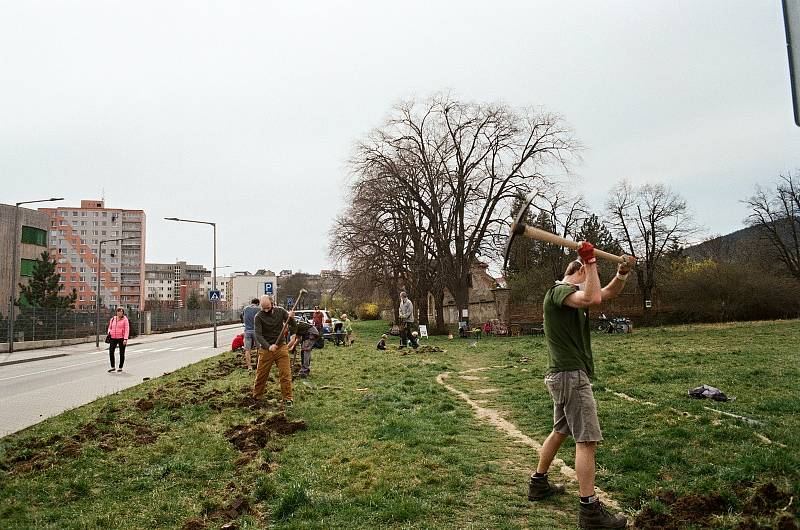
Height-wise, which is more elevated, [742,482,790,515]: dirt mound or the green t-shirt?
the green t-shirt

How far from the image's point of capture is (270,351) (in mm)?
10812

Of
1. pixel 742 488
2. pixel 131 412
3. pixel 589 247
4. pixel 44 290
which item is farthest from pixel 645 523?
pixel 44 290

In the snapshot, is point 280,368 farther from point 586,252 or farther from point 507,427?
point 586,252

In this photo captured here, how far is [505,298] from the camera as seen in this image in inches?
1545

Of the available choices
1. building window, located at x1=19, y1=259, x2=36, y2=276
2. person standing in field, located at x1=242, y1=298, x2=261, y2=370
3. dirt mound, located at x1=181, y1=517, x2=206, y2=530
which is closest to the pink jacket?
person standing in field, located at x1=242, y1=298, x2=261, y2=370

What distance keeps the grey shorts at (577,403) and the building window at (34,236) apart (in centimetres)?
5559

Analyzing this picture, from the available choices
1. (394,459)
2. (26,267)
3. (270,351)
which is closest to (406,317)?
(270,351)

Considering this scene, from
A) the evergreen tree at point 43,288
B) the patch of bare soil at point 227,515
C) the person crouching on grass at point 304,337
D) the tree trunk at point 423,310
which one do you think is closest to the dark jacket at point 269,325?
the person crouching on grass at point 304,337

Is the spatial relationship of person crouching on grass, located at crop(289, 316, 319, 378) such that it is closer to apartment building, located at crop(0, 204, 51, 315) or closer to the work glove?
the work glove

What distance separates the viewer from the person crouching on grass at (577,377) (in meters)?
4.82

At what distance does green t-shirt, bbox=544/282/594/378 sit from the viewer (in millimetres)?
5145

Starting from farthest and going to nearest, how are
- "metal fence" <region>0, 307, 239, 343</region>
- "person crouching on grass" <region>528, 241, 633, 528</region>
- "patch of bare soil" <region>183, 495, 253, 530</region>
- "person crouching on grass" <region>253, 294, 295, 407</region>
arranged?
1. "metal fence" <region>0, 307, 239, 343</region>
2. "person crouching on grass" <region>253, 294, 295, 407</region>
3. "patch of bare soil" <region>183, 495, 253, 530</region>
4. "person crouching on grass" <region>528, 241, 633, 528</region>

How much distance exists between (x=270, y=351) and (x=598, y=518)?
286 inches

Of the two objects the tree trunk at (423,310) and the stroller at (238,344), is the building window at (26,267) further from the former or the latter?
the stroller at (238,344)
